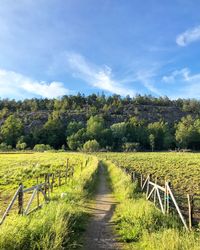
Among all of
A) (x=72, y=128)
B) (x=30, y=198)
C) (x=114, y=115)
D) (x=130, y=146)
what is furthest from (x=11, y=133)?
(x=30, y=198)

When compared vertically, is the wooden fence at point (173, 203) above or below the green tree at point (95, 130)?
below

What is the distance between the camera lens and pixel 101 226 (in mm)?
10641

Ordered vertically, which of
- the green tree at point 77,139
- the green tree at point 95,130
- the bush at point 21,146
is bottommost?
the bush at point 21,146

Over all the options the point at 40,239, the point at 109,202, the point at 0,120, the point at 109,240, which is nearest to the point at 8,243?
the point at 40,239

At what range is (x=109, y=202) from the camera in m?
15.0

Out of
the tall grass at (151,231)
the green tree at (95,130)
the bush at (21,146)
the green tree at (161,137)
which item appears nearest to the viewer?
the tall grass at (151,231)

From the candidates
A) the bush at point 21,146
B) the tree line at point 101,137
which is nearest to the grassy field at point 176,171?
the bush at point 21,146

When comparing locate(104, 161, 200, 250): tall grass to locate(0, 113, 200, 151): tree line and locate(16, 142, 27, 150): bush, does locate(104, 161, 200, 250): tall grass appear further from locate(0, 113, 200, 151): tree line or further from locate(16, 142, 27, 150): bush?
locate(0, 113, 200, 151): tree line

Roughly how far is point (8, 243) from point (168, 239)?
399 cm

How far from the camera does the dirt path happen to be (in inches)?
336

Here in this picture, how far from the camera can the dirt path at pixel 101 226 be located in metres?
8.53

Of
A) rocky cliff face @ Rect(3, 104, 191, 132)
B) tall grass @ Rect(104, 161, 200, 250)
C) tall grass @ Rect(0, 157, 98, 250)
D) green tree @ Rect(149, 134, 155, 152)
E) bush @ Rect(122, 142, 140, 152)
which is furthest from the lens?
rocky cliff face @ Rect(3, 104, 191, 132)

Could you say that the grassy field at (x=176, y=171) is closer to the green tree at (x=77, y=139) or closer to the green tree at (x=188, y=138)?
the green tree at (x=77, y=139)

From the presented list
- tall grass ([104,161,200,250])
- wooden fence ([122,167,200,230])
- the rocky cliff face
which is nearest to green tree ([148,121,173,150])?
the rocky cliff face
